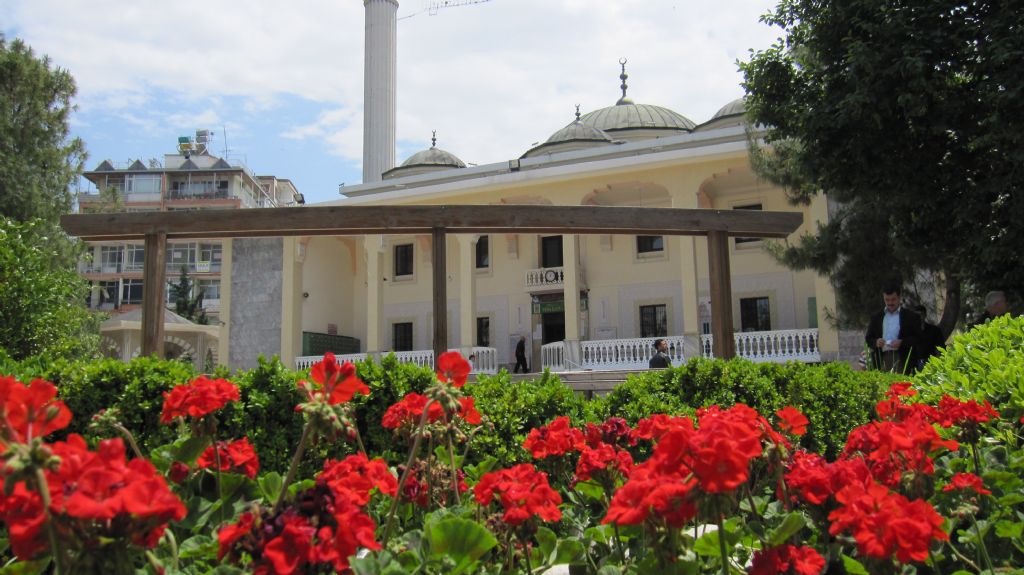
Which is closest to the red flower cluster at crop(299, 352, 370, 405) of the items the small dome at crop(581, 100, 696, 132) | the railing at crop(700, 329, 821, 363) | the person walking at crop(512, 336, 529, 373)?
the railing at crop(700, 329, 821, 363)

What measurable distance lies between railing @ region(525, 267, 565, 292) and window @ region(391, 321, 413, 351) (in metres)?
4.26

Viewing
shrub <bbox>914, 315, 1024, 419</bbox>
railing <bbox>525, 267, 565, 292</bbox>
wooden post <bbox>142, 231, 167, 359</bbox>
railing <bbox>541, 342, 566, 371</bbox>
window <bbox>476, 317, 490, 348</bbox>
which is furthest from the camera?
window <bbox>476, 317, 490, 348</bbox>

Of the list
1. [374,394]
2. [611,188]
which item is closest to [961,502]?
[374,394]

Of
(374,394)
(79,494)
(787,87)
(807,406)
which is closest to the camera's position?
(79,494)

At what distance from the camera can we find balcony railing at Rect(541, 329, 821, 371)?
1557 cm

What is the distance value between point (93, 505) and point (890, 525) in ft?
4.14

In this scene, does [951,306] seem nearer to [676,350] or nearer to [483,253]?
[676,350]

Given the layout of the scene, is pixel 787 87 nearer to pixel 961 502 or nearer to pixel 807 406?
pixel 807 406

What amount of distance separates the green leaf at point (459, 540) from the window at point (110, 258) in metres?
55.3

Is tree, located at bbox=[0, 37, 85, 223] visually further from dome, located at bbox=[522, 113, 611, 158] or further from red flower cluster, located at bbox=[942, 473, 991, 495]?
red flower cluster, located at bbox=[942, 473, 991, 495]

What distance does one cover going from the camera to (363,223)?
5203mm

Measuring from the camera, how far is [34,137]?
1780cm

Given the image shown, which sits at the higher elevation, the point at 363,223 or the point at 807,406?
the point at 363,223

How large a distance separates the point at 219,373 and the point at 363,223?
69.7 inches
